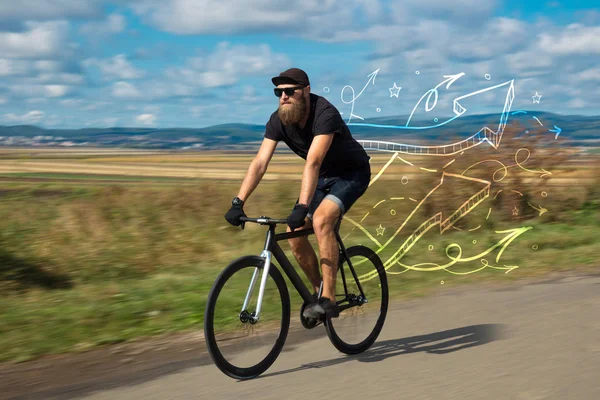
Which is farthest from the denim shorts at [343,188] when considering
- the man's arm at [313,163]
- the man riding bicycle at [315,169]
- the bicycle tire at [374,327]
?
the bicycle tire at [374,327]

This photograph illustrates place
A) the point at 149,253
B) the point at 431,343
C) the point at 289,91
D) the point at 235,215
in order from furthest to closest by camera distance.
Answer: the point at 149,253 → the point at 431,343 → the point at 289,91 → the point at 235,215

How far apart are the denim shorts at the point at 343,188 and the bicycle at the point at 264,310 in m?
0.25

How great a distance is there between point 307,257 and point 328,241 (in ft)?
0.81

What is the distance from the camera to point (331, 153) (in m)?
5.43

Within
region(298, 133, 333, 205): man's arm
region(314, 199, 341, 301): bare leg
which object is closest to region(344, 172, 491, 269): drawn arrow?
region(314, 199, 341, 301): bare leg

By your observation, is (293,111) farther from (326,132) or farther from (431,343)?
(431,343)

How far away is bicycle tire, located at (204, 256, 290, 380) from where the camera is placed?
4746 millimetres

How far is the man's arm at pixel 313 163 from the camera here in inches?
200

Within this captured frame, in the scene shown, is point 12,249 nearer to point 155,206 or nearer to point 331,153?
point 155,206

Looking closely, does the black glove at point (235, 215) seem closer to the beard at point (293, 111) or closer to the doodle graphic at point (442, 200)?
the beard at point (293, 111)

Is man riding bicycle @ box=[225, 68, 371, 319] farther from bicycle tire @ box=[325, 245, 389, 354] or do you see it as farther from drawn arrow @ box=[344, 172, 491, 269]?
drawn arrow @ box=[344, 172, 491, 269]

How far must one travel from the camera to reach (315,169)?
5.10 m

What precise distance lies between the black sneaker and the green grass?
1555 mm

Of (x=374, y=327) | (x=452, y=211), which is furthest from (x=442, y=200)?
(x=374, y=327)
